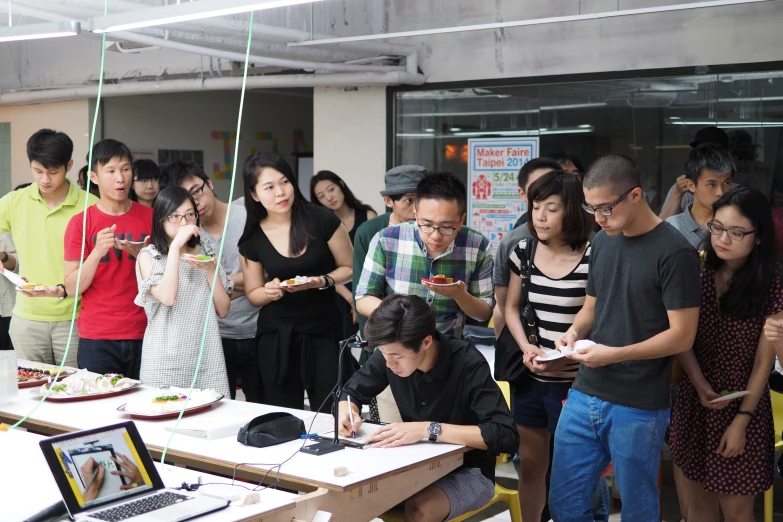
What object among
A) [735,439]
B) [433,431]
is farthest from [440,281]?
[735,439]

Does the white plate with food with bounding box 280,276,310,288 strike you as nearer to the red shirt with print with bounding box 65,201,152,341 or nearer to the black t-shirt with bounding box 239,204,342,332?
the black t-shirt with bounding box 239,204,342,332

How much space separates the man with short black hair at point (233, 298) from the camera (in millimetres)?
4152

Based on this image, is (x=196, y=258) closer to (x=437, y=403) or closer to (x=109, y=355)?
(x=109, y=355)

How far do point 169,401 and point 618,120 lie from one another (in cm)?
385

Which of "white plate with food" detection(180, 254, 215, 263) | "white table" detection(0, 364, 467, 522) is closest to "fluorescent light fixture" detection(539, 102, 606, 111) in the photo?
"white plate with food" detection(180, 254, 215, 263)

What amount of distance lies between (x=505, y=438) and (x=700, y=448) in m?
0.78

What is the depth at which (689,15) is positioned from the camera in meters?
5.50

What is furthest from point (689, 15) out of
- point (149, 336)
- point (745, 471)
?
point (149, 336)

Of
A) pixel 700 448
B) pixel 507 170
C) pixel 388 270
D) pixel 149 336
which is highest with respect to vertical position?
pixel 507 170

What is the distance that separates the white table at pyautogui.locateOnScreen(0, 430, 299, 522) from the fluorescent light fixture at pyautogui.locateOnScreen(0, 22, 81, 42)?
1.44 metres

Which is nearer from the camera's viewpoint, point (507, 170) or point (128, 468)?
point (128, 468)

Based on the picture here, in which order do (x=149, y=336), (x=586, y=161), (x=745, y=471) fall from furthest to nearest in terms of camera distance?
(x=586, y=161)
(x=149, y=336)
(x=745, y=471)

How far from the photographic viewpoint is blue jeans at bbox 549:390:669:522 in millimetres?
2863

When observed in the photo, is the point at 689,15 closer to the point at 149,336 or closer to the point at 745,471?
the point at 745,471
